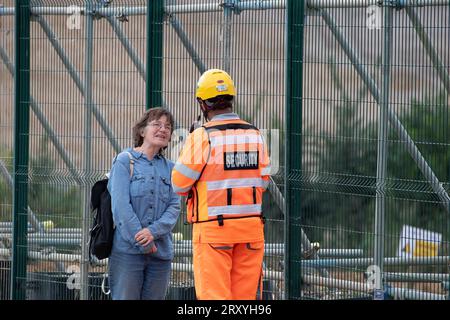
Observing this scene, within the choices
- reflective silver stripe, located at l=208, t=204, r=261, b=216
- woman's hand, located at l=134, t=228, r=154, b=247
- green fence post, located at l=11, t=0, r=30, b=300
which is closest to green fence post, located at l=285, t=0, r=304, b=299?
woman's hand, located at l=134, t=228, r=154, b=247

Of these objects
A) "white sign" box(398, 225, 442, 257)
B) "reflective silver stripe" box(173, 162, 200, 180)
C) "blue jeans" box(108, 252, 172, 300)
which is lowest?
"blue jeans" box(108, 252, 172, 300)

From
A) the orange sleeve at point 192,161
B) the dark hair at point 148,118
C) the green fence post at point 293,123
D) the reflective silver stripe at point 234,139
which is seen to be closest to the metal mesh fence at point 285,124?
the green fence post at point 293,123

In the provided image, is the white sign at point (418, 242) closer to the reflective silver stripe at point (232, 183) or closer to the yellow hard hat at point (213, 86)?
the reflective silver stripe at point (232, 183)

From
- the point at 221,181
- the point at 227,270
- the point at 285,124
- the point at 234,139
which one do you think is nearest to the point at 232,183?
the point at 221,181

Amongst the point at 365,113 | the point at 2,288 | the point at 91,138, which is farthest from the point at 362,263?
the point at 2,288

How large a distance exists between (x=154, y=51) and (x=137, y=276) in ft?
8.44

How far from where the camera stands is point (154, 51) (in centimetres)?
1001

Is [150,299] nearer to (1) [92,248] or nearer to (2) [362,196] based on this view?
(1) [92,248]

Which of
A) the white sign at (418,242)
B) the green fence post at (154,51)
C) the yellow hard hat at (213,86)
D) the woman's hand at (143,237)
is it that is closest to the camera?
the yellow hard hat at (213,86)

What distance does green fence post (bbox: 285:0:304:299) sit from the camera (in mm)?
9352

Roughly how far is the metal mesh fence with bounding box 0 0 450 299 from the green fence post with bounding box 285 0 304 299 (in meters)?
0.01

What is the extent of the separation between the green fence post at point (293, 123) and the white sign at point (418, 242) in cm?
94

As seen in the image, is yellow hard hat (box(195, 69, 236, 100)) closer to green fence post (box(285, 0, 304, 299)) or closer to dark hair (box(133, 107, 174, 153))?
dark hair (box(133, 107, 174, 153))

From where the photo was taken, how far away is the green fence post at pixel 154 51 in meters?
10.0
